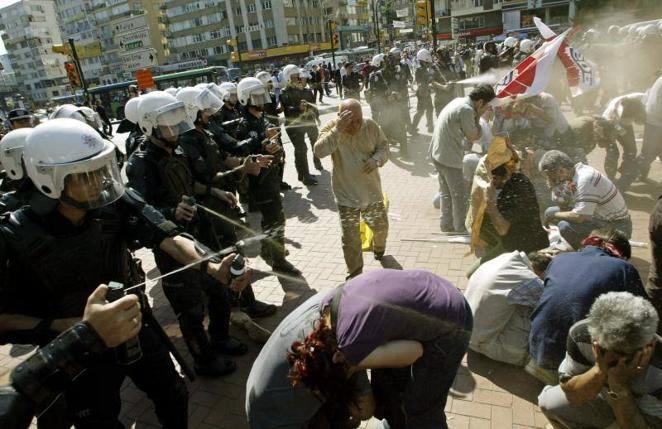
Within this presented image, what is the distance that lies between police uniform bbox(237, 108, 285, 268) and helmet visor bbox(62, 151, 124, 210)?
2.62 m

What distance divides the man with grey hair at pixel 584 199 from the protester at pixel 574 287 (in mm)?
1339

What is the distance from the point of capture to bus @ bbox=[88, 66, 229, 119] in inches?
1103

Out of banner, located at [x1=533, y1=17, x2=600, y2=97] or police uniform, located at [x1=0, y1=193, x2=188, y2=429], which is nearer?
police uniform, located at [x1=0, y1=193, x2=188, y2=429]

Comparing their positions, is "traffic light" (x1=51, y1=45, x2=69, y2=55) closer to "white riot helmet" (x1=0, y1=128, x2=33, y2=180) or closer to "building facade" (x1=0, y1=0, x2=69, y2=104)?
"white riot helmet" (x1=0, y1=128, x2=33, y2=180)

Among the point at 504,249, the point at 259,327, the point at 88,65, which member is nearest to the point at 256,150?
the point at 259,327

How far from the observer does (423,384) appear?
210cm

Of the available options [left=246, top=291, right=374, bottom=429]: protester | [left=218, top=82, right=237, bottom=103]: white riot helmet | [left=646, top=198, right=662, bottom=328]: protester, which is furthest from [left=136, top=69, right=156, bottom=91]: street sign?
[left=646, top=198, right=662, bottom=328]: protester

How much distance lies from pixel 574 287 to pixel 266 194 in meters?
3.36

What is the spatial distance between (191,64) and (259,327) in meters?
68.3

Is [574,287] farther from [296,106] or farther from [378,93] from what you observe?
[378,93]

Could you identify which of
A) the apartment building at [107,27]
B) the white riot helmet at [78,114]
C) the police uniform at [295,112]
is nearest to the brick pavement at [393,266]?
the police uniform at [295,112]

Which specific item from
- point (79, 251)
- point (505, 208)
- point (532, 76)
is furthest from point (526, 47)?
point (79, 251)

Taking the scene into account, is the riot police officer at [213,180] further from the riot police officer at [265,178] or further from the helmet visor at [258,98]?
the helmet visor at [258,98]

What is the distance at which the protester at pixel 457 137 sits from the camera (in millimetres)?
5135
